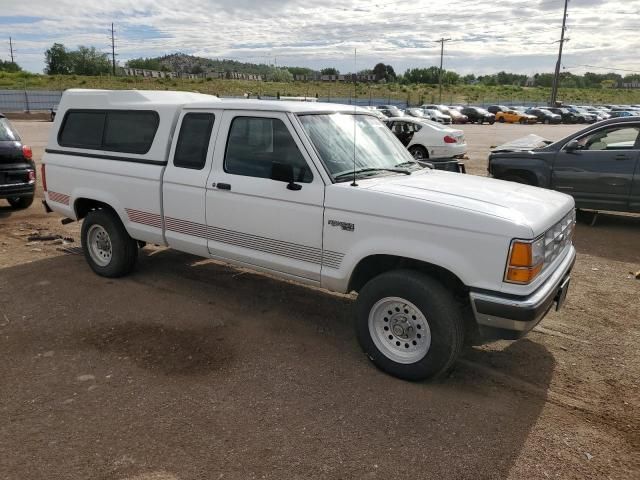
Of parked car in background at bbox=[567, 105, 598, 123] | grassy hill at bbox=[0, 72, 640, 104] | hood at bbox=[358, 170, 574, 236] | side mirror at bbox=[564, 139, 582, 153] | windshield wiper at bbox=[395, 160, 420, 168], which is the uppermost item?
grassy hill at bbox=[0, 72, 640, 104]

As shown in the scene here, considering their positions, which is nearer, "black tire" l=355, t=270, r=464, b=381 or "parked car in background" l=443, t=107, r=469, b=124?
"black tire" l=355, t=270, r=464, b=381

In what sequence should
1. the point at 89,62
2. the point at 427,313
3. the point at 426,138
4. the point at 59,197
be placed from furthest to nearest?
the point at 89,62 < the point at 426,138 < the point at 59,197 < the point at 427,313

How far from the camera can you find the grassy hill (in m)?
57.2

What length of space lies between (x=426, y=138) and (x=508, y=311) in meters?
13.3

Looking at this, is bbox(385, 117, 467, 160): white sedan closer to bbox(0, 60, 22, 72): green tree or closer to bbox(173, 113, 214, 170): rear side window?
bbox(173, 113, 214, 170): rear side window

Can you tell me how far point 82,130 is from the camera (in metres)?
5.98

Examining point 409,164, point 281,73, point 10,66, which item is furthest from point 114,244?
point 10,66

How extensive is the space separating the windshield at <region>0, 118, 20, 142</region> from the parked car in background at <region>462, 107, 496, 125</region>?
4458cm

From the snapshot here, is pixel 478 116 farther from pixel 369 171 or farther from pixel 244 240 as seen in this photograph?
pixel 244 240

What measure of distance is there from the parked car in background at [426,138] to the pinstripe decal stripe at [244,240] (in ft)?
38.0

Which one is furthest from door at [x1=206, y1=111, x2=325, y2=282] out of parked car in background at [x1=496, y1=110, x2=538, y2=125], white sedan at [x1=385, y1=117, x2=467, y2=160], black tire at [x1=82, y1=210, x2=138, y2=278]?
parked car in background at [x1=496, y1=110, x2=538, y2=125]

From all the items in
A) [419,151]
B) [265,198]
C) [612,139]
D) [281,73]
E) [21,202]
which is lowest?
[21,202]

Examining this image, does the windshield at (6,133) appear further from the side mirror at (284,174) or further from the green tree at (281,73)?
the green tree at (281,73)

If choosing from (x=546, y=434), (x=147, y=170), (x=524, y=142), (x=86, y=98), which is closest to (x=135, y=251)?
(x=147, y=170)
